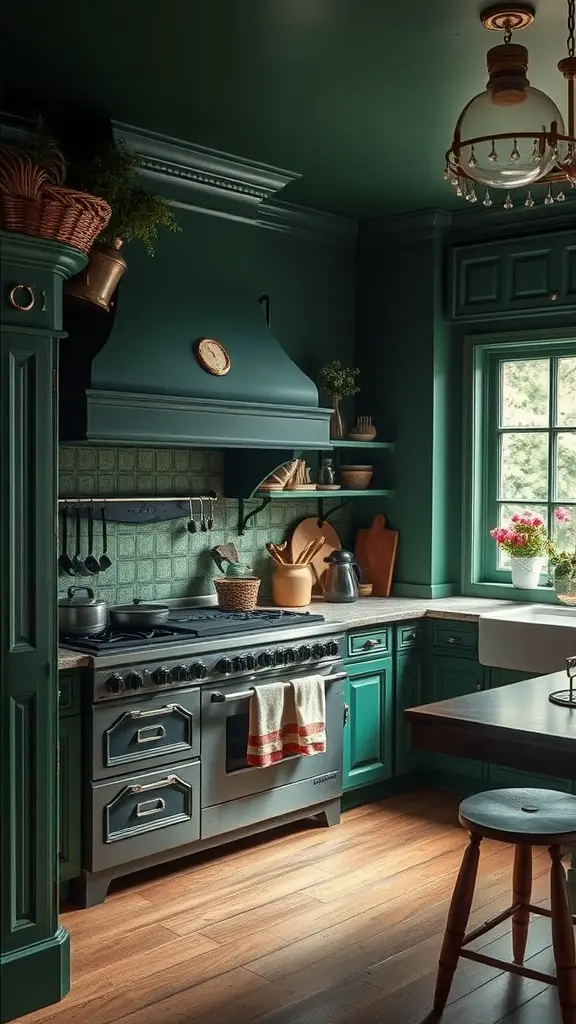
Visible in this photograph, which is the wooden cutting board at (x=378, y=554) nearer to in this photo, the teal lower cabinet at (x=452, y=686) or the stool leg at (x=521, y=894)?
the teal lower cabinet at (x=452, y=686)

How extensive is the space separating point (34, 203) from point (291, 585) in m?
2.58

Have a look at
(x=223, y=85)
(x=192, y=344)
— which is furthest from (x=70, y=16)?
(x=192, y=344)

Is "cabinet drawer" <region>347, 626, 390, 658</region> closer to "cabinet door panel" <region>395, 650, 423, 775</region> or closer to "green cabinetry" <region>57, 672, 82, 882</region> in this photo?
"cabinet door panel" <region>395, 650, 423, 775</region>

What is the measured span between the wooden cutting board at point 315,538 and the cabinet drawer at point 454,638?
690mm

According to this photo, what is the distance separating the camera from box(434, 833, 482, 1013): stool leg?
9.86 ft

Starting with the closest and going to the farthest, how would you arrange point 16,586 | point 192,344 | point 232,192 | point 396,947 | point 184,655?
point 16,586, point 396,947, point 184,655, point 192,344, point 232,192

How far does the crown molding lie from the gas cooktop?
192 cm

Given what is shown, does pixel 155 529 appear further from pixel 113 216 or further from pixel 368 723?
pixel 113 216

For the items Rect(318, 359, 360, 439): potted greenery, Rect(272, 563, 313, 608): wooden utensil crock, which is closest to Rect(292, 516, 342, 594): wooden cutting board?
Rect(272, 563, 313, 608): wooden utensil crock

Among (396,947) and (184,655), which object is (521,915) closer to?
(396,947)

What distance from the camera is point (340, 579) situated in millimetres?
5383

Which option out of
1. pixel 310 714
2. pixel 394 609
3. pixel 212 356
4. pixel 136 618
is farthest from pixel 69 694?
pixel 394 609

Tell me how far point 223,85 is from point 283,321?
1.77 m

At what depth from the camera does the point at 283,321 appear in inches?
215
